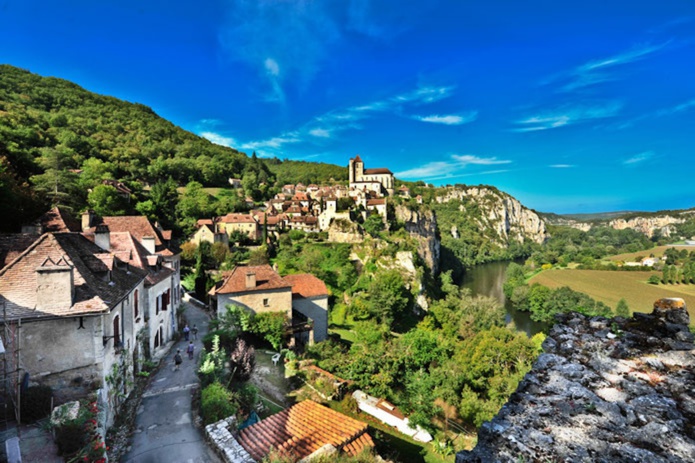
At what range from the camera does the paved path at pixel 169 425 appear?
35.5 ft

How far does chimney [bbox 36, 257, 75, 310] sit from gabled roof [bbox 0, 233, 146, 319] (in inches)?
4.0

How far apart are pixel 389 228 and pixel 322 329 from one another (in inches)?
1758

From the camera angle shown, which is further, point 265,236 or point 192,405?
point 265,236

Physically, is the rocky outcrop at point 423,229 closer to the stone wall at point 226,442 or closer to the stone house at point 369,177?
the stone house at point 369,177

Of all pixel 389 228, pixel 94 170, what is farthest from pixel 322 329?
pixel 94 170

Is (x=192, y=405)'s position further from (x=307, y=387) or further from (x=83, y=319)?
(x=307, y=387)

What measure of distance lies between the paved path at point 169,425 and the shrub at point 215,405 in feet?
1.90

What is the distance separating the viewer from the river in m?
58.2

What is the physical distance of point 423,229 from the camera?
9131 centimetres

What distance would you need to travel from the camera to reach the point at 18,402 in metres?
9.51

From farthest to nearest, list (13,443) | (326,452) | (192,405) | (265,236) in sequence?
(265,236)
(192,405)
(326,452)
(13,443)

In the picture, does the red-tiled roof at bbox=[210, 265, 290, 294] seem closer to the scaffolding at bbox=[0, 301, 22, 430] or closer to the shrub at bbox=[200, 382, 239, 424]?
the shrub at bbox=[200, 382, 239, 424]

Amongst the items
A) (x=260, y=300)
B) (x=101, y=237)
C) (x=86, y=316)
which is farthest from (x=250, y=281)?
(x=86, y=316)

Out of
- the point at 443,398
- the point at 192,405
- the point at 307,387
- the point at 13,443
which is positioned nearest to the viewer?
the point at 13,443
